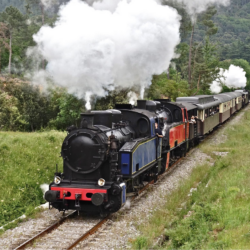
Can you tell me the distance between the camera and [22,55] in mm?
40500

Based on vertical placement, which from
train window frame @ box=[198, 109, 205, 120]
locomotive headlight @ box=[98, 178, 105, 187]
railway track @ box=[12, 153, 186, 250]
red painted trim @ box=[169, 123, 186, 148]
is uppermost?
train window frame @ box=[198, 109, 205, 120]

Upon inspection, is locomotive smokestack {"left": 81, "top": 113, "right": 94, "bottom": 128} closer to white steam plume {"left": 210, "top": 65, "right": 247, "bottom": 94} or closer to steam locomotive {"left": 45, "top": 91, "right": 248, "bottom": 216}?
steam locomotive {"left": 45, "top": 91, "right": 248, "bottom": 216}

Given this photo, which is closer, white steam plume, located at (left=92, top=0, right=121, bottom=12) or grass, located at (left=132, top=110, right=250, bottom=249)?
grass, located at (left=132, top=110, right=250, bottom=249)

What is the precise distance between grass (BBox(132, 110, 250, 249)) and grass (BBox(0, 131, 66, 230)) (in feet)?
11.5

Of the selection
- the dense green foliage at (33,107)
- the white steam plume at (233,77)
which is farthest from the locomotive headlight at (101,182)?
the white steam plume at (233,77)

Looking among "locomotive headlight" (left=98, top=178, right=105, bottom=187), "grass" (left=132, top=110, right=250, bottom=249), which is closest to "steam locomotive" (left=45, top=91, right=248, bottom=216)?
"locomotive headlight" (left=98, top=178, right=105, bottom=187)

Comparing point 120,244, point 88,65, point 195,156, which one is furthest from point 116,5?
point 120,244

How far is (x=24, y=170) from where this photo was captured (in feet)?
39.8

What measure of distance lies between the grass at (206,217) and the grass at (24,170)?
3.51 m

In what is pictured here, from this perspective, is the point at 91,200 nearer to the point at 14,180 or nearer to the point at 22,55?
the point at 14,180

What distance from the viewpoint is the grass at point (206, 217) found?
6.85 m

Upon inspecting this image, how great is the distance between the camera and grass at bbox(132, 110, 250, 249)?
22.5ft

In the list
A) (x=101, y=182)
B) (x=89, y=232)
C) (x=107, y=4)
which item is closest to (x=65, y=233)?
(x=89, y=232)

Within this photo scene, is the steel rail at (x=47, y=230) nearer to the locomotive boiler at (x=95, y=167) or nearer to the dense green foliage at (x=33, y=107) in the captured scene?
the locomotive boiler at (x=95, y=167)
